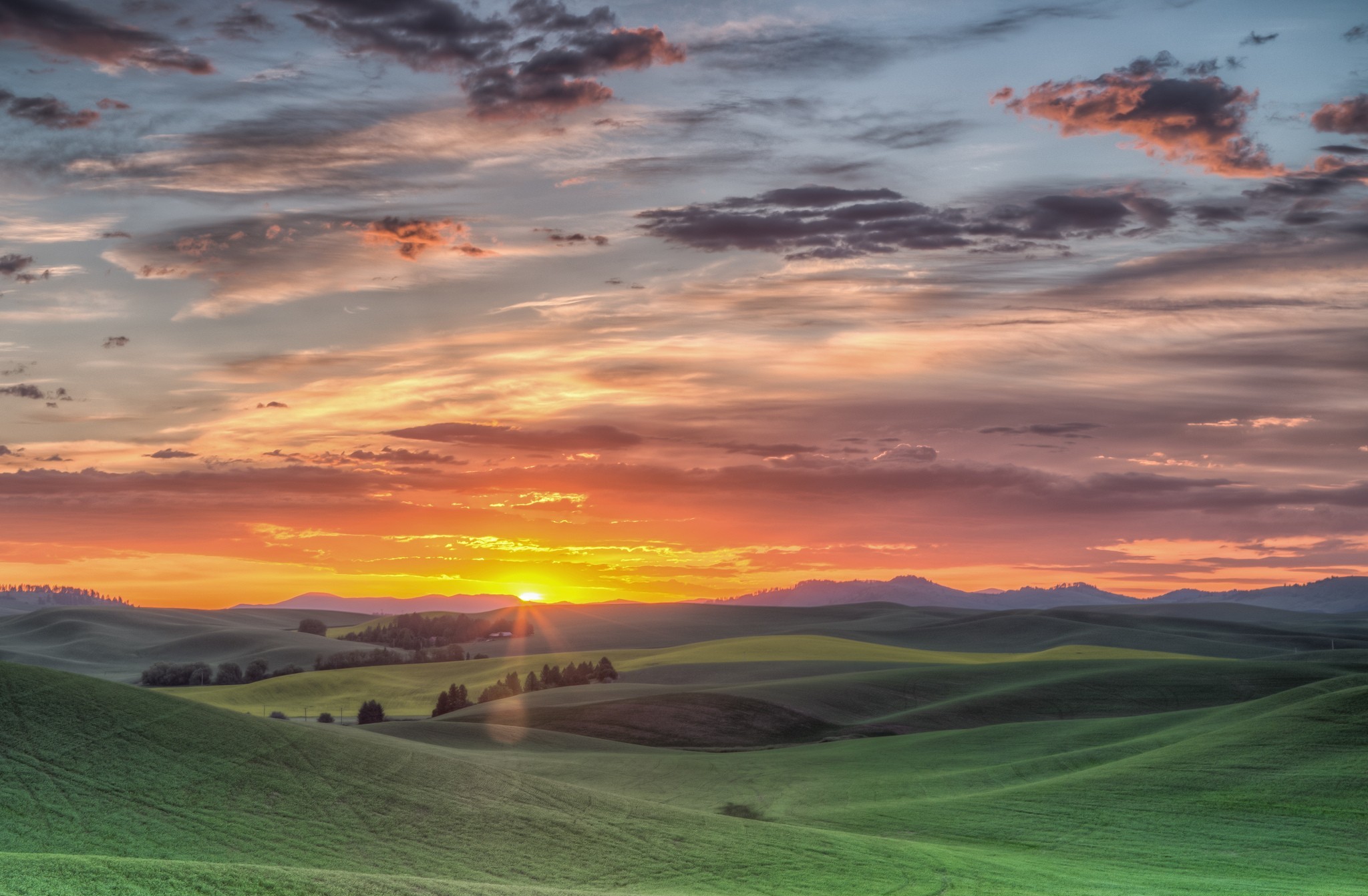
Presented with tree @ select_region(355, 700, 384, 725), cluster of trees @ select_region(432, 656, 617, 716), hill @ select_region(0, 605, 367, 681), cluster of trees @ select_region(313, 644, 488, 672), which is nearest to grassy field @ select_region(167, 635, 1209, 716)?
cluster of trees @ select_region(432, 656, 617, 716)

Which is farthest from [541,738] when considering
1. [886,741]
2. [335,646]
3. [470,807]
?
[335,646]

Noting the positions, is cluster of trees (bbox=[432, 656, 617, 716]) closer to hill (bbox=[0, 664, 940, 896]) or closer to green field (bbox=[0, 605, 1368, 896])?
green field (bbox=[0, 605, 1368, 896])

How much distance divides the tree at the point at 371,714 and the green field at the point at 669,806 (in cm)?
1905

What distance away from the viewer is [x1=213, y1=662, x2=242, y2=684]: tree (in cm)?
13688

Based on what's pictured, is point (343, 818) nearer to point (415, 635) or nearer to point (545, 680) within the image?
point (545, 680)

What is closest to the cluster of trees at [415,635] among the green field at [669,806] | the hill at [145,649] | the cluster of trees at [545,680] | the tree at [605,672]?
the hill at [145,649]

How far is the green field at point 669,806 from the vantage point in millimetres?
31500

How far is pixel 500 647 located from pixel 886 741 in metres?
132

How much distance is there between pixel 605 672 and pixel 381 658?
48505mm

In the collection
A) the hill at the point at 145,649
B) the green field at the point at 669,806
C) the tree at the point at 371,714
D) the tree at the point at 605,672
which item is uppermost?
the green field at the point at 669,806

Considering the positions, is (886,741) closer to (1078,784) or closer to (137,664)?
(1078,784)

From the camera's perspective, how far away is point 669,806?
4359cm

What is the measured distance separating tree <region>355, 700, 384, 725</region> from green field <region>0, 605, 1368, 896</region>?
19051 mm

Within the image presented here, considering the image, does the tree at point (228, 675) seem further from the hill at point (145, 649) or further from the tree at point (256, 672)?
the hill at point (145, 649)
